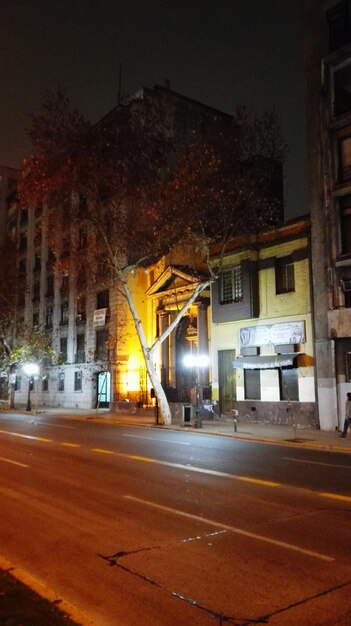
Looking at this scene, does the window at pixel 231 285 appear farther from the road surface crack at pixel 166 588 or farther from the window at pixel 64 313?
the road surface crack at pixel 166 588

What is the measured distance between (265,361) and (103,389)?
16808mm

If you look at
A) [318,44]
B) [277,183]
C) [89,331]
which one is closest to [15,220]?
[89,331]

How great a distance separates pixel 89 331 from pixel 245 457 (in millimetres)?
27960

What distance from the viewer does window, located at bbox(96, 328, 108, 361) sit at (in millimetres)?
38859

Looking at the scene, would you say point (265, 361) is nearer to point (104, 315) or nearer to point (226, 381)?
point (226, 381)

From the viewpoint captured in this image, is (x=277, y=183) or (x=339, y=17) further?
Result: (x=277, y=183)

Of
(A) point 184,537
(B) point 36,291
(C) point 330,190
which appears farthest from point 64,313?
(A) point 184,537

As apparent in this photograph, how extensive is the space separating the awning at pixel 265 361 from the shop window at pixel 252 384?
0.44 meters

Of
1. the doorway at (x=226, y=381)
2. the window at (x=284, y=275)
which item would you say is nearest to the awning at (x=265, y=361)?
the doorway at (x=226, y=381)

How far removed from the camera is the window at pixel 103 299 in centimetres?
4000

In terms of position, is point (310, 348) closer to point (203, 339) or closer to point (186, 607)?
point (203, 339)

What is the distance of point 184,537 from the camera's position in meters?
6.89

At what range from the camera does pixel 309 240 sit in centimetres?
2564

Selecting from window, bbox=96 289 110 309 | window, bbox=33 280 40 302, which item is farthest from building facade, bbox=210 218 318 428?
window, bbox=33 280 40 302
